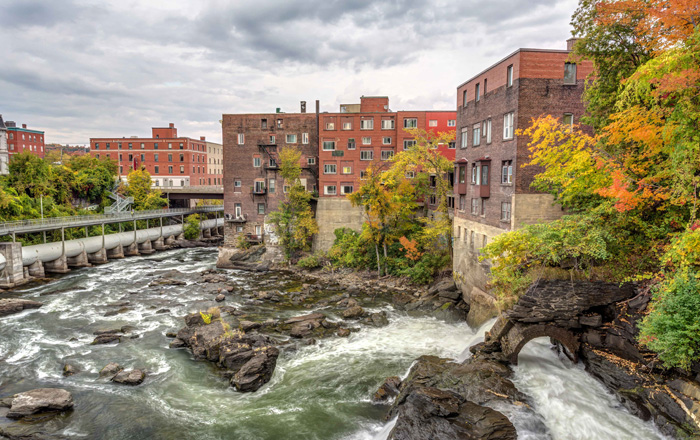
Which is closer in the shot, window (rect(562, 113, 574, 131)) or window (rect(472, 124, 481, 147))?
window (rect(562, 113, 574, 131))

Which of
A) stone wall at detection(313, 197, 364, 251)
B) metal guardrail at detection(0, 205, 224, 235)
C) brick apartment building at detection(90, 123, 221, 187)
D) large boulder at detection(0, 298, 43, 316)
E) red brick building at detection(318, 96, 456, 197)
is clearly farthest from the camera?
brick apartment building at detection(90, 123, 221, 187)

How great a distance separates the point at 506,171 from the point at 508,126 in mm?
2992

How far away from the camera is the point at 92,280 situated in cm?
4019

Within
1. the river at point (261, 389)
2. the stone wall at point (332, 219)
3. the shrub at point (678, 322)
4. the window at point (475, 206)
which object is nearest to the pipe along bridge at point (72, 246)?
the river at point (261, 389)

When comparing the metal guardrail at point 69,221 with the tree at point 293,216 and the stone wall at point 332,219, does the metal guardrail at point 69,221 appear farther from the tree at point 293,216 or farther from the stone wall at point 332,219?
the stone wall at point 332,219

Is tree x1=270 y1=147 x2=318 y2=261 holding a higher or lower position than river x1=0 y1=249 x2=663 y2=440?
higher

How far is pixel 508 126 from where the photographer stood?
2731 centimetres

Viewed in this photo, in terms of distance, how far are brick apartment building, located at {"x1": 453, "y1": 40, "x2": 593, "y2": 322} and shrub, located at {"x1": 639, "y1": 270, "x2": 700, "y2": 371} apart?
10.7 meters

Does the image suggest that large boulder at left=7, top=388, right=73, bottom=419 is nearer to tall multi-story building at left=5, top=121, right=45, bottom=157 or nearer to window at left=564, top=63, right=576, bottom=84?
window at left=564, top=63, right=576, bottom=84

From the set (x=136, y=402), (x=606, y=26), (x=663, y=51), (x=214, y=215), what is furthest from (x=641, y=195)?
(x=214, y=215)

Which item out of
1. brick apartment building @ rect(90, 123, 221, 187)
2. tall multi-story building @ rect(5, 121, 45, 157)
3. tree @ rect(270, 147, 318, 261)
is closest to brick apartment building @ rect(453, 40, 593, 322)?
tree @ rect(270, 147, 318, 261)

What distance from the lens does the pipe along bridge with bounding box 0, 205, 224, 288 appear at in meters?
37.7

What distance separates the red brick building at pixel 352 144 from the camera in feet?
160

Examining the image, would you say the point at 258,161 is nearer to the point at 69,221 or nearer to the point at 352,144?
the point at 352,144
